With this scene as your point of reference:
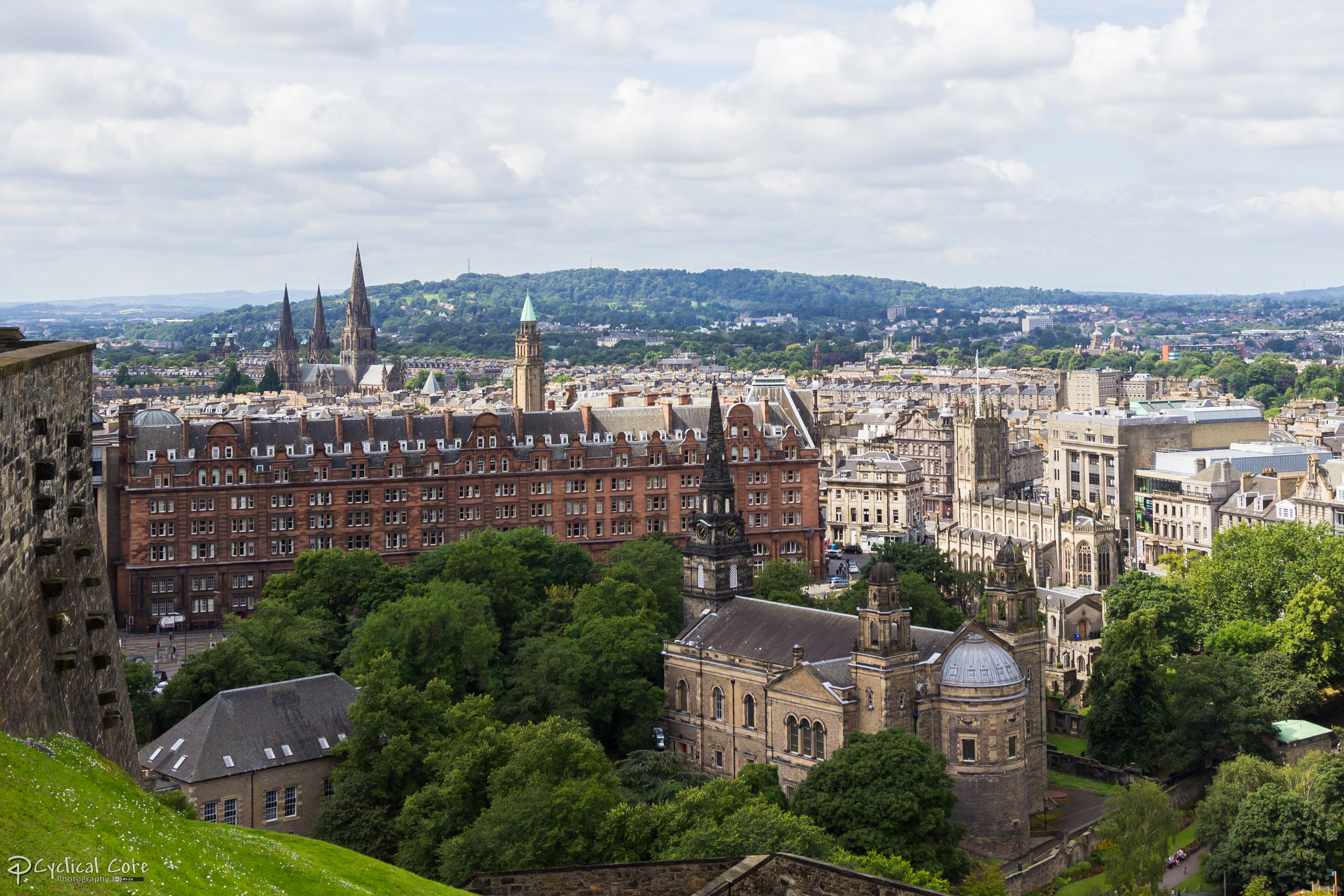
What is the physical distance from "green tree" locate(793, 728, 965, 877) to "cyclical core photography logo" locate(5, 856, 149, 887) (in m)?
48.4

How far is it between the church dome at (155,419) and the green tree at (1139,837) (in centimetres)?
8988

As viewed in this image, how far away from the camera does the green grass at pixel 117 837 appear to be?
21812 mm

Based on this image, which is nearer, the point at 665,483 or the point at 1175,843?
the point at 1175,843

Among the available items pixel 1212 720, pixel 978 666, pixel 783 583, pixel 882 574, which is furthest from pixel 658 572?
pixel 1212 720

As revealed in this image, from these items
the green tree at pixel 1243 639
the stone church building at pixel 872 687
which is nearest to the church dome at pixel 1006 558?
the stone church building at pixel 872 687

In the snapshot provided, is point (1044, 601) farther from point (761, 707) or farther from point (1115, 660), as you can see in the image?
point (761, 707)

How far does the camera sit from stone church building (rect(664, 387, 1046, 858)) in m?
77.1

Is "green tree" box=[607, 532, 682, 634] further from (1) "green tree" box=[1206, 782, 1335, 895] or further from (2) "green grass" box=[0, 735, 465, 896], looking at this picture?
(2) "green grass" box=[0, 735, 465, 896]

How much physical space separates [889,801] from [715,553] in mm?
28212

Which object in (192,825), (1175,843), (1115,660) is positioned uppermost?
(192,825)

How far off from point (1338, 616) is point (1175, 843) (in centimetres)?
3040

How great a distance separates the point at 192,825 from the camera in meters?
30.1

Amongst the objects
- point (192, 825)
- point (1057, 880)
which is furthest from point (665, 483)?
point (192, 825)

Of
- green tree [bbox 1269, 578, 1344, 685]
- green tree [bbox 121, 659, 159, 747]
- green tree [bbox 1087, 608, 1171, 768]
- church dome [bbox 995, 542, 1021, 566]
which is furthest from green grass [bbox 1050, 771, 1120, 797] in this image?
green tree [bbox 121, 659, 159, 747]
